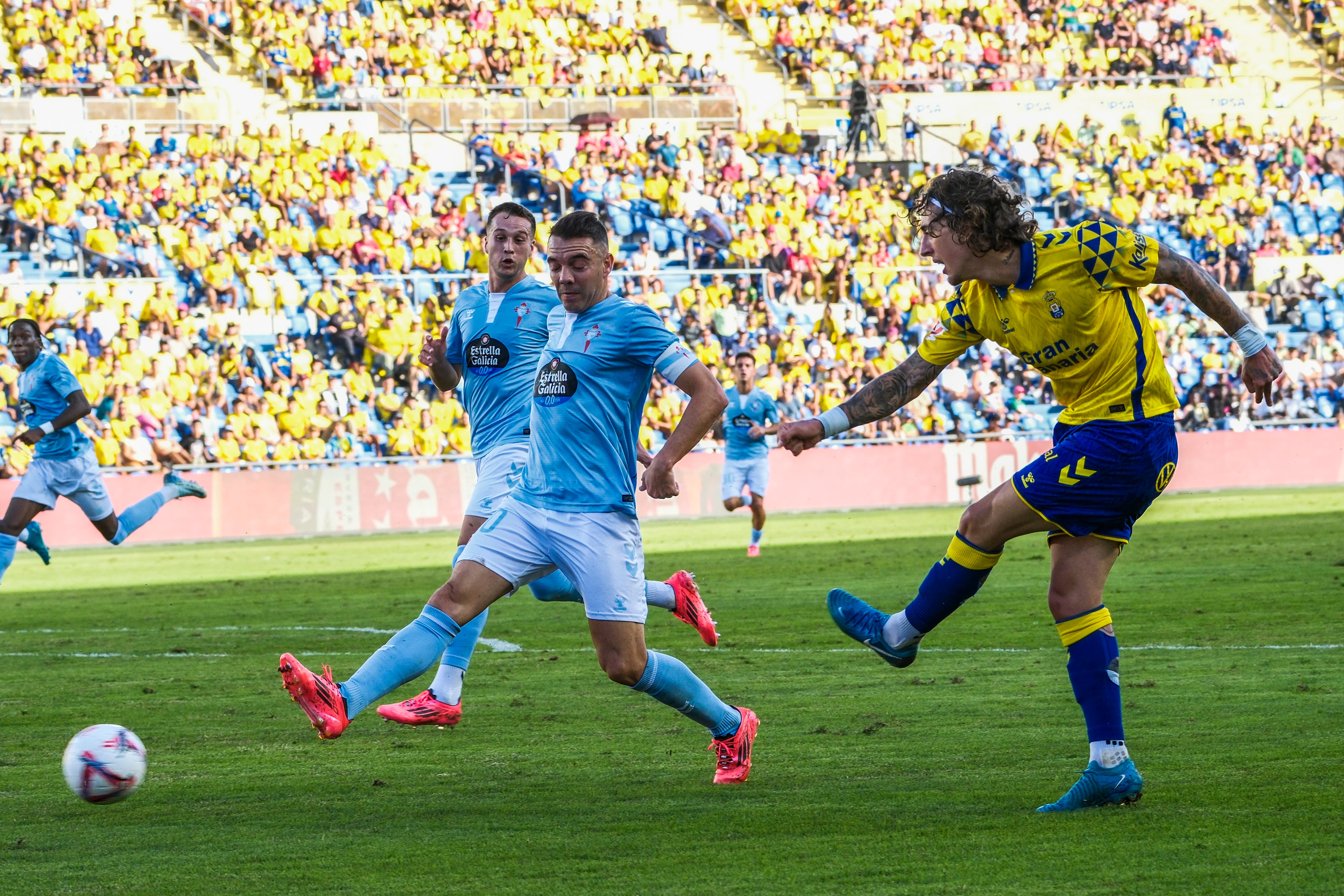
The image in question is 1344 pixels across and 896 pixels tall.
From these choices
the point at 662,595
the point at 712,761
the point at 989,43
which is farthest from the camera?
the point at 989,43

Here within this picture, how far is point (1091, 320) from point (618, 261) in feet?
80.3

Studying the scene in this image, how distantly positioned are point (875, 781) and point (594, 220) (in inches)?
91.5

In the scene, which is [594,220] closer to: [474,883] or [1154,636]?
[474,883]

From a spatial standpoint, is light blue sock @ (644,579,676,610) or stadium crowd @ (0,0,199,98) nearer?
light blue sock @ (644,579,676,610)

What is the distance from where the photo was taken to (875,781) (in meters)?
5.93

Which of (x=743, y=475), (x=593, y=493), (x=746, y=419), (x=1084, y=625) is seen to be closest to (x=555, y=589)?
(x=593, y=493)

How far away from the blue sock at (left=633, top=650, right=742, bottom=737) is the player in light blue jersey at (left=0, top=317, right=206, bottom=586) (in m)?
7.74

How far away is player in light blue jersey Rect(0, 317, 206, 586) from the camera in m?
12.6

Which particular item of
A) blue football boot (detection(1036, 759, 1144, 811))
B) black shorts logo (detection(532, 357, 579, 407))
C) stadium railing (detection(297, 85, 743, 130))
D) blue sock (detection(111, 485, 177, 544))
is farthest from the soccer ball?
stadium railing (detection(297, 85, 743, 130))

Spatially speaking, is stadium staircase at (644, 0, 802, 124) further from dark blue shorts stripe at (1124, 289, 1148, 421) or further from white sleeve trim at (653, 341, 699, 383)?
dark blue shorts stripe at (1124, 289, 1148, 421)

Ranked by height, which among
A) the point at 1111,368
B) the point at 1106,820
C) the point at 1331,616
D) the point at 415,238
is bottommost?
the point at 415,238

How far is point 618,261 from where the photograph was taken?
96.6ft

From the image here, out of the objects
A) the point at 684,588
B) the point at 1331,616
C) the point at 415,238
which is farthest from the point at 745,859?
the point at 415,238

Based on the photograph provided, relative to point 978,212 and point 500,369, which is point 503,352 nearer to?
point 500,369
